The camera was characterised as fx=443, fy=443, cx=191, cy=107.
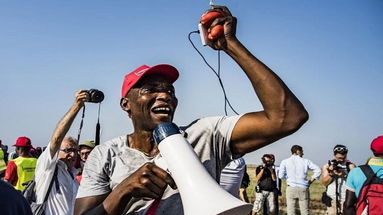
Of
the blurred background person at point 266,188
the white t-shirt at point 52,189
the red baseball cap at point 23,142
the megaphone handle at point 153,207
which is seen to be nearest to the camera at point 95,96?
the white t-shirt at point 52,189

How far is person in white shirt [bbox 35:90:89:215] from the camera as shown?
4.34 m

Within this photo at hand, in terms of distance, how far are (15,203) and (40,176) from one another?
3.26 meters

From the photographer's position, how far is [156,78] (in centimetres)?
240

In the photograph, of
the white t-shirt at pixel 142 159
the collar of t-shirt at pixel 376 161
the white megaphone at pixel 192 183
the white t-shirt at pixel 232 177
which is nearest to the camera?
the white megaphone at pixel 192 183

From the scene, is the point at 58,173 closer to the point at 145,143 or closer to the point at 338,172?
the point at 145,143

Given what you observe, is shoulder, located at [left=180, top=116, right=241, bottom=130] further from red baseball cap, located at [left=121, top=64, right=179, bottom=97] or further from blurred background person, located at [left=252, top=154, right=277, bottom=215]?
blurred background person, located at [left=252, top=154, right=277, bottom=215]

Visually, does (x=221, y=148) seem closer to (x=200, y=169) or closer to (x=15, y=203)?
(x=200, y=169)

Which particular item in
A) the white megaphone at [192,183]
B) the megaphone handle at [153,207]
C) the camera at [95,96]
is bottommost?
the megaphone handle at [153,207]

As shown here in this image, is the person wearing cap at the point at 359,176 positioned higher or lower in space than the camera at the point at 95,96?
lower

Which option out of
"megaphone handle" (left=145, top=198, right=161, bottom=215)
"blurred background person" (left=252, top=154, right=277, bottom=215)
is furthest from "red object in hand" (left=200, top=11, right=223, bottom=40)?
"blurred background person" (left=252, top=154, right=277, bottom=215)

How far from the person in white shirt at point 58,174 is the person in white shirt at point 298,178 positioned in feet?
23.2

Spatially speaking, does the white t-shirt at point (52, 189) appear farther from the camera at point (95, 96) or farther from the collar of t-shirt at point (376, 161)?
the collar of t-shirt at point (376, 161)

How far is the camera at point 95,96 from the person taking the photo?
4769mm

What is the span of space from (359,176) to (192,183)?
452cm
